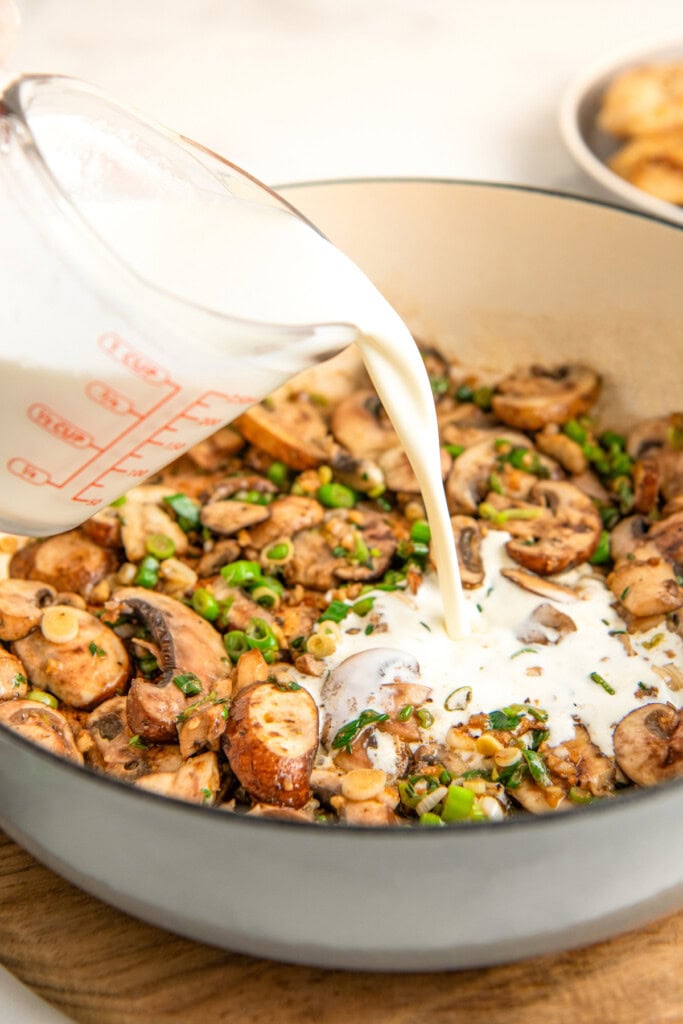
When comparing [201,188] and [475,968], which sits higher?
[201,188]

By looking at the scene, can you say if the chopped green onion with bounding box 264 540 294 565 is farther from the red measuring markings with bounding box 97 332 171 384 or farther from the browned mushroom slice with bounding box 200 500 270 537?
the red measuring markings with bounding box 97 332 171 384

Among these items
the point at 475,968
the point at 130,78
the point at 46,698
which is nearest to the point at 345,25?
the point at 130,78

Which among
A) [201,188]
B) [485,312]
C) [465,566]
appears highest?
[201,188]

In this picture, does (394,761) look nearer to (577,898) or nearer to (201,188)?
(577,898)

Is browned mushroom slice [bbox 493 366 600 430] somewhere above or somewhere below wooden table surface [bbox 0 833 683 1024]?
above

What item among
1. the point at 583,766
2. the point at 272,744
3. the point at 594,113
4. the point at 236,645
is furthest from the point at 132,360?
the point at 594,113

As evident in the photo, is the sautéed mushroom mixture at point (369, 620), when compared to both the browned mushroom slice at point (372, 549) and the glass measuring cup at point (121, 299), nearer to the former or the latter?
the browned mushroom slice at point (372, 549)

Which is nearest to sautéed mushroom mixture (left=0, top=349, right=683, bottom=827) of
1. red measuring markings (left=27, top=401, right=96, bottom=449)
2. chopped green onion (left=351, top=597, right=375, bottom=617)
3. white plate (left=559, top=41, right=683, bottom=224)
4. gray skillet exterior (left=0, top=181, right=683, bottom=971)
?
chopped green onion (left=351, top=597, right=375, bottom=617)
